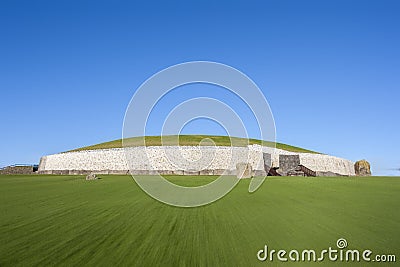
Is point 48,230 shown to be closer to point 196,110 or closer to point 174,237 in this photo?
point 174,237

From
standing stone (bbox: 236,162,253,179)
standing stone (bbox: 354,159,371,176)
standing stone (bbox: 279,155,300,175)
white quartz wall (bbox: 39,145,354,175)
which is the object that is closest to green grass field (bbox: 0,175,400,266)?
standing stone (bbox: 236,162,253,179)

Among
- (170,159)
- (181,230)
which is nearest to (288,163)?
(170,159)

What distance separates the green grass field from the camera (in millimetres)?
8391

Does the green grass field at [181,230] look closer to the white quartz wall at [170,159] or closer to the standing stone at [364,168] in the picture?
the white quartz wall at [170,159]

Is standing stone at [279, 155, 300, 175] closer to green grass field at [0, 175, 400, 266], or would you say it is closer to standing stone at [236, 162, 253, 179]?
standing stone at [236, 162, 253, 179]

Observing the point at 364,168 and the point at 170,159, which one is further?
the point at 170,159

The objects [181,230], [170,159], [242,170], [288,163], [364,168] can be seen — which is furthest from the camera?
[170,159]

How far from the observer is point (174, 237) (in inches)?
398

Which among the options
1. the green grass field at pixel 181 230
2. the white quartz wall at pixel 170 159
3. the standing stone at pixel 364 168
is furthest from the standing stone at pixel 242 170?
the standing stone at pixel 364 168

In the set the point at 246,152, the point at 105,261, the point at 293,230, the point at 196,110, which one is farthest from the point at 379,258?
the point at 246,152

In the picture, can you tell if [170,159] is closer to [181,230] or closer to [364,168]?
[364,168]

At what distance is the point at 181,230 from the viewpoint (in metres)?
11.0

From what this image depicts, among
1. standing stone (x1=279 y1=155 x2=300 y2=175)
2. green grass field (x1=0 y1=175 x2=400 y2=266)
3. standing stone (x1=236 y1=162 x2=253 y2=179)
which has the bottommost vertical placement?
green grass field (x1=0 y1=175 x2=400 y2=266)

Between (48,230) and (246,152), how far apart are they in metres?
48.9
